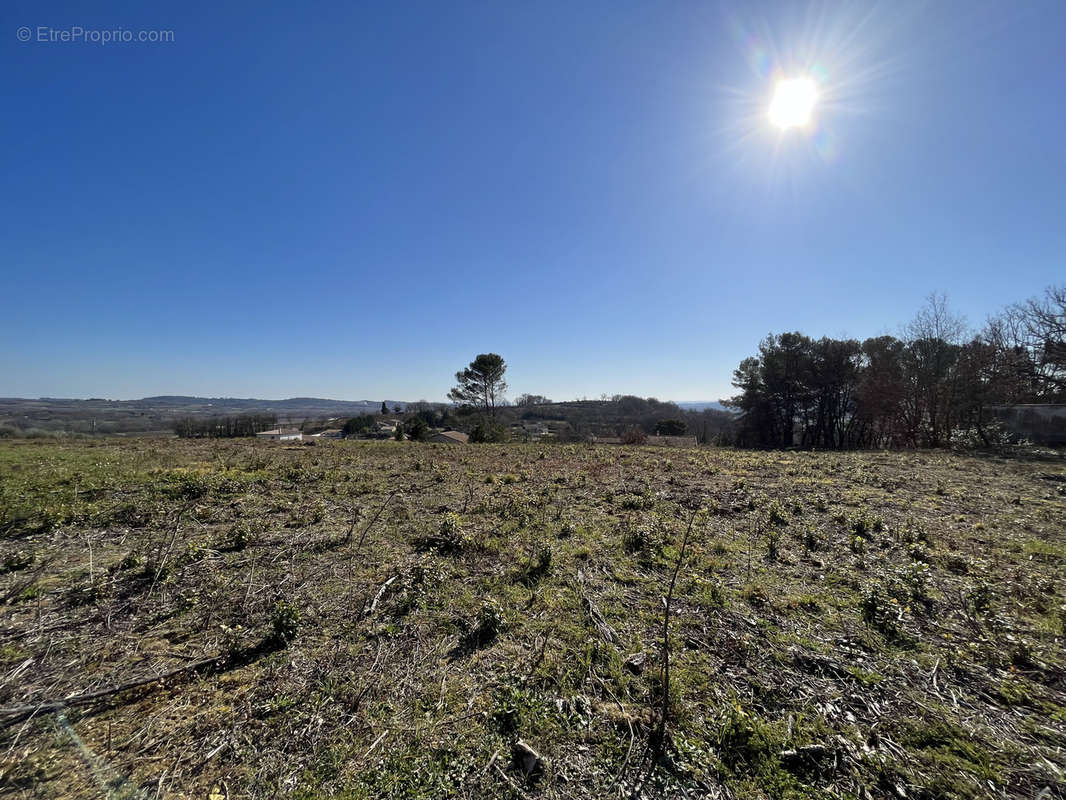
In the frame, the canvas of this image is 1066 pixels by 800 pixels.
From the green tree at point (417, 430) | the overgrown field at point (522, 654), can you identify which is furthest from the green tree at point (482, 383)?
the overgrown field at point (522, 654)

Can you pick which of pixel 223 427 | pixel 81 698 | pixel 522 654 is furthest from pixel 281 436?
pixel 522 654

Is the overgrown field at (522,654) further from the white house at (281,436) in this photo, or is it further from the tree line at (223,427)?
the tree line at (223,427)

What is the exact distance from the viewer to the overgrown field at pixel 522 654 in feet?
7.04

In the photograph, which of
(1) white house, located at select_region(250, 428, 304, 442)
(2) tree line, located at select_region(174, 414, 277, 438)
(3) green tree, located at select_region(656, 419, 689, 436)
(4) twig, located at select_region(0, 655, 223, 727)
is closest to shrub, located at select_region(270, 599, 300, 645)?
(4) twig, located at select_region(0, 655, 223, 727)

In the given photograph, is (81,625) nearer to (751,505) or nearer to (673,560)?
(673,560)

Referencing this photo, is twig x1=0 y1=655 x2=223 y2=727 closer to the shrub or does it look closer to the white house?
the shrub

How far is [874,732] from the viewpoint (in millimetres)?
2402

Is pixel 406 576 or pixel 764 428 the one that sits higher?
pixel 764 428

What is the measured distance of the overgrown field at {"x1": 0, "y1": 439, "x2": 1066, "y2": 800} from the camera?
2.14m

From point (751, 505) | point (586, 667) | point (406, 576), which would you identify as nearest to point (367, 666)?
point (406, 576)

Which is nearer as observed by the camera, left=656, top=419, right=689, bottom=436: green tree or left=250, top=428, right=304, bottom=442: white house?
left=250, top=428, right=304, bottom=442: white house

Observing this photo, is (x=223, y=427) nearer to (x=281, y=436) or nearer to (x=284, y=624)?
(x=281, y=436)

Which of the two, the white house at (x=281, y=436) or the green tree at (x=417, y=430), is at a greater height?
the green tree at (x=417, y=430)

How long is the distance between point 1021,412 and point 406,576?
32.6 meters
